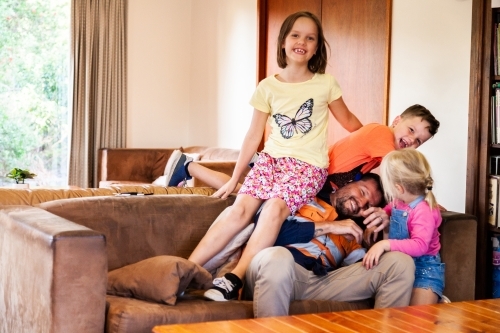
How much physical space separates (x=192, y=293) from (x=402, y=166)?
0.96m

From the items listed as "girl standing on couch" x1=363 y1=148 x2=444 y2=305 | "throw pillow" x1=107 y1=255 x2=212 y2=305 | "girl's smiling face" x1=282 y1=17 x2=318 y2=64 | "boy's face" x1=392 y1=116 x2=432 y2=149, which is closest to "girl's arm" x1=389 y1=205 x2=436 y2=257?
"girl standing on couch" x1=363 y1=148 x2=444 y2=305

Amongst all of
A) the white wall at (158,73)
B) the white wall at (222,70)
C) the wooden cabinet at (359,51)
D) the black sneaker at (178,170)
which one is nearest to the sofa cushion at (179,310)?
the black sneaker at (178,170)

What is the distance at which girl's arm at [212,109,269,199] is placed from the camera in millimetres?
3432

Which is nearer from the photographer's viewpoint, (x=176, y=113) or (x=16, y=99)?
(x=16, y=99)

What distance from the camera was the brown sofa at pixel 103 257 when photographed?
2457 millimetres

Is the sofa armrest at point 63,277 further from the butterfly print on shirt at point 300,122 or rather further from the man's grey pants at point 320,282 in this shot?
the butterfly print on shirt at point 300,122

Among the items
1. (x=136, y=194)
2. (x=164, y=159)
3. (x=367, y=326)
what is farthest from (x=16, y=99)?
(x=367, y=326)

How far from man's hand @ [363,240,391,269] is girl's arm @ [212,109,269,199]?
0.79m

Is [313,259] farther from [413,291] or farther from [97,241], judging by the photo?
[97,241]

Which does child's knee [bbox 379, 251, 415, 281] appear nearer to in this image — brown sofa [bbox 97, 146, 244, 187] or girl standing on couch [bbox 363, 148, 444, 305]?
girl standing on couch [bbox 363, 148, 444, 305]

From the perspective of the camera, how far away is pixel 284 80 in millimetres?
3424

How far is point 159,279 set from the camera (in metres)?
2.64

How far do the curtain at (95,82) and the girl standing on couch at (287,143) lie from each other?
14.2 ft

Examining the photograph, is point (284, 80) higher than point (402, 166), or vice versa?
point (284, 80)
